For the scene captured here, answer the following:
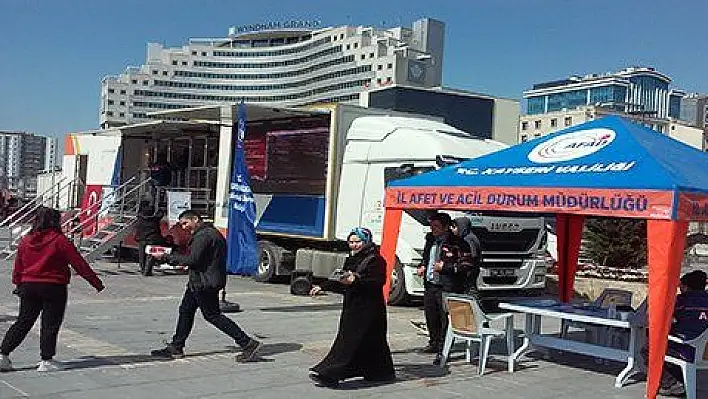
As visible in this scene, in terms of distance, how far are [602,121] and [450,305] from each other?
2740mm

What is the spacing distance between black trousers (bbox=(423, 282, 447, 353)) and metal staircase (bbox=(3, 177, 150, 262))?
1076 centimetres

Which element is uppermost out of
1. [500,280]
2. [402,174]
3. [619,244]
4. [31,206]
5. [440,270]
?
[402,174]

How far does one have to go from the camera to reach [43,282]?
24.5 ft

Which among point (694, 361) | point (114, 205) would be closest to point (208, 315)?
point (694, 361)

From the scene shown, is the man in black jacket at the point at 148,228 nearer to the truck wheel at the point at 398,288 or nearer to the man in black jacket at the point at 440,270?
the truck wheel at the point at 398,288

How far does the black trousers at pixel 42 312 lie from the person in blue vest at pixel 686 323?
5.71 meters

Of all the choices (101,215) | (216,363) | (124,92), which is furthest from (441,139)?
(124,92)

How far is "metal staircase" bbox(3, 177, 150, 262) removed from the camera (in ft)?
59.2

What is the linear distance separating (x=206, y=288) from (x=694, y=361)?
470 centimetres

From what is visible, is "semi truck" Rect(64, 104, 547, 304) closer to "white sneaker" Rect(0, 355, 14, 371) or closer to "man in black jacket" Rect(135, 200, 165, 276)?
"man in black jacket" Rect(135, 200, 165, 276)

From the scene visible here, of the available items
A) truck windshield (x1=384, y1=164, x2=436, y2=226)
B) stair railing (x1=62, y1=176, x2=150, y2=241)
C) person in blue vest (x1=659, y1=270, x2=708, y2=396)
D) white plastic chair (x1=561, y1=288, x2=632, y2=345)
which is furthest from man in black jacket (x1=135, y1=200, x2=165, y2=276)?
person in blue vest (x1=659, y1=270, x2=708, y2=396)

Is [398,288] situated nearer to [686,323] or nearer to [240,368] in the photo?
[240,368]

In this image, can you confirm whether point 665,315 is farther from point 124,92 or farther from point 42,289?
point 124,92

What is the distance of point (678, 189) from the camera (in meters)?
6.88
